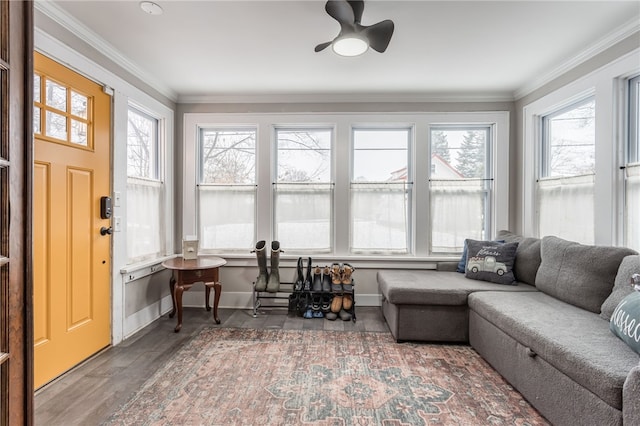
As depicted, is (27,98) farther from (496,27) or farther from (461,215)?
(461,215)

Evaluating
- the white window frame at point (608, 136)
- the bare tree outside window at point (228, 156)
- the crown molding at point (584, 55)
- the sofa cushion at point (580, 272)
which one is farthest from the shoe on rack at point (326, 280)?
the crown molding at point (584, 55)

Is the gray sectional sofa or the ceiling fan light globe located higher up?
the ceiling fan light globe

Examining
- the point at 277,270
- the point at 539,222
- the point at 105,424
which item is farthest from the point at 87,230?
the point at 539,222

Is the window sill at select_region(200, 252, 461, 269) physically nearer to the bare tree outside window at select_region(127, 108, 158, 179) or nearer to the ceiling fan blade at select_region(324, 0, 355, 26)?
the bare tree outside window at select_region(127, 108, 158, 179)

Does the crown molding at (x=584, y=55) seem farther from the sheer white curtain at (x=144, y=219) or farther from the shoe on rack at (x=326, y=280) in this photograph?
the sheer white curtain at (x=144, y=219)

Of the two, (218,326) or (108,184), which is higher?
(108,184)

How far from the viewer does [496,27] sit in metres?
2.40

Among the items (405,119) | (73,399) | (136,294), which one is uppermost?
(405,119)

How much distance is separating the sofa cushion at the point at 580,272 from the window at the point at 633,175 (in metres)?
0.31

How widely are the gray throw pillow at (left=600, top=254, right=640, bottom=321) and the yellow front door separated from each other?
11.7 feet

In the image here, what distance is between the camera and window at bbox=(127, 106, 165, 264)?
10.4ft

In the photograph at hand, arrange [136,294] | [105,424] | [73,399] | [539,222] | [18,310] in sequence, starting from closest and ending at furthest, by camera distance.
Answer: [18,310] < [105,424] < [73,399] < [136,294] < [539,222]

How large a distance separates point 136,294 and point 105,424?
1.54 metres

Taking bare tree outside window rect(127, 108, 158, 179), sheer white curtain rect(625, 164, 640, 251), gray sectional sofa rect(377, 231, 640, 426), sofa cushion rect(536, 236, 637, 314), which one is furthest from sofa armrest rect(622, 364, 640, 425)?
bare tree outside window rect(127, 108, 158, 179)
